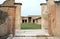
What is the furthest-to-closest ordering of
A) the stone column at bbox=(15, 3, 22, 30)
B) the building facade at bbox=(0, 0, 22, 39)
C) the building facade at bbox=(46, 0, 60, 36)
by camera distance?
the stone column at bbox=(15, 3, 22, 30), the building facade at bbox=(46, 0, 60, 36), the building facade at bbox=(0, 0, 22, 39)

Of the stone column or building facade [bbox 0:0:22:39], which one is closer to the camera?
building facade [bbox 0:0:22:39]

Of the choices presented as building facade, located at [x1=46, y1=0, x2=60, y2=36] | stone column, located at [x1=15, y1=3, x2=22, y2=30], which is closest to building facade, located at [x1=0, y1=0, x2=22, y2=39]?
building facade, located at [x1=46, y1=0, x2=60, y2=36]


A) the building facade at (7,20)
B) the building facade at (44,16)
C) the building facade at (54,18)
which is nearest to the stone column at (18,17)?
the building facade at (44,16)

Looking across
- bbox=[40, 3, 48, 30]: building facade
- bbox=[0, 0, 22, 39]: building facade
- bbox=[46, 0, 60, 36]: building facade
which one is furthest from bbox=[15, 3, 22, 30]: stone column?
bbox=[46, 0, 60, 36]: building facade

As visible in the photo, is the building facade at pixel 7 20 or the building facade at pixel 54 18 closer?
the building facade at pixel 7 20

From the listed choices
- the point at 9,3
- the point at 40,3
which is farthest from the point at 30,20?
the point at 9,3

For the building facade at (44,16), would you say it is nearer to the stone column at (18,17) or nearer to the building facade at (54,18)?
the stone column at (18,17)

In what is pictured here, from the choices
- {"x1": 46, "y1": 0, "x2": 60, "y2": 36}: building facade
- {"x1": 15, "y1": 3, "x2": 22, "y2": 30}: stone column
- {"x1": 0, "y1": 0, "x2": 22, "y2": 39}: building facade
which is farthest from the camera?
{"x1": 15, "y1": 3, "x2": 22, "y2": 30}: stone column

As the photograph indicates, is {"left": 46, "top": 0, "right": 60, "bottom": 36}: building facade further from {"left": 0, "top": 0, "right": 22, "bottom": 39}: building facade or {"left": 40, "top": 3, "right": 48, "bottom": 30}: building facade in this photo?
{"left": 40, "top": 3, "right": 48, "bottom": 30}: building facade

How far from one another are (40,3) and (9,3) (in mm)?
3736

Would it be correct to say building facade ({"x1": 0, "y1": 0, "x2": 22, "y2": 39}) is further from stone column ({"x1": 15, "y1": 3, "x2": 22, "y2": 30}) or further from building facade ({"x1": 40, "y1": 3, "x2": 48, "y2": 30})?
building facade ({"x1": 40, "y1": 3, "x2": 48, "y2": 30})

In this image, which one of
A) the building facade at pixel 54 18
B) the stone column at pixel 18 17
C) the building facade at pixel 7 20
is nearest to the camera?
the building facade at pixel 7 20

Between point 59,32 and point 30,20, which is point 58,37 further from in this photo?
point 30,20

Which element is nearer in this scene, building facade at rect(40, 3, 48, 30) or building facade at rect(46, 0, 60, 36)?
building facade at rect(46, 0, 60, 36)
